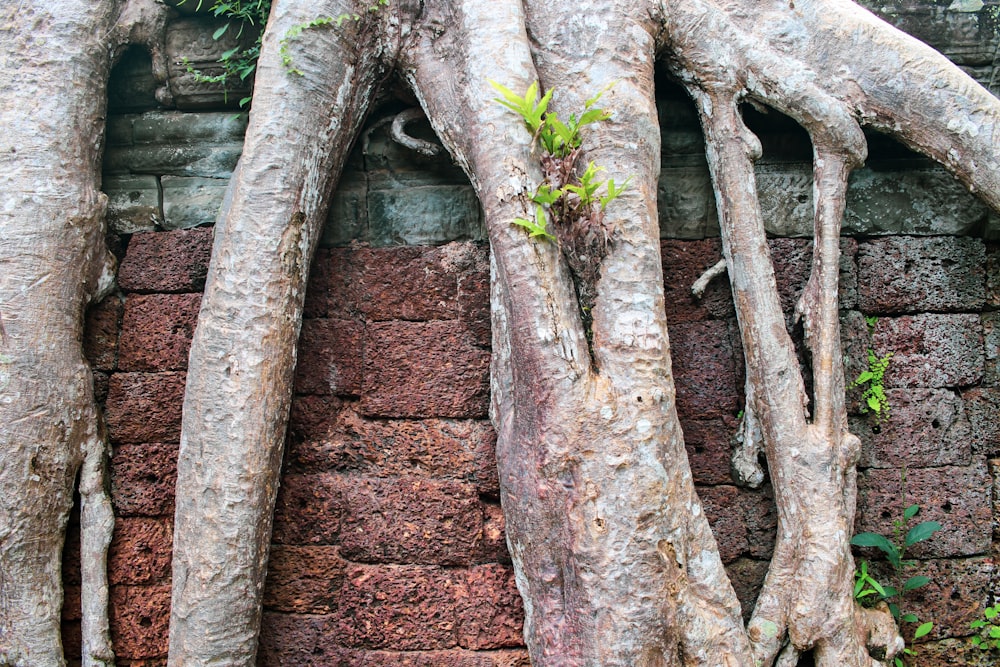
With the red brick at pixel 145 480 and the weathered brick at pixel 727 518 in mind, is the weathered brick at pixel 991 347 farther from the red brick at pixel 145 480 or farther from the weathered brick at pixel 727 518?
the red brick at pixel 145 480

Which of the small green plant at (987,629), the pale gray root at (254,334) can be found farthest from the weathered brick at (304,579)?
the small green plant at (987,629)

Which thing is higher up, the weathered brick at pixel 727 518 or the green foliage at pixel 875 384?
the green foliage at pixel 875 384

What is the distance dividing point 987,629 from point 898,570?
380mm

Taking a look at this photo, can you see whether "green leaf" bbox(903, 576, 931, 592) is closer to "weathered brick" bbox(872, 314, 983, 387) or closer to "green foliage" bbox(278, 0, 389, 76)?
"weathered brick" bbox(872, 314, 983, 387)

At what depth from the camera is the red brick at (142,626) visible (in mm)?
2346

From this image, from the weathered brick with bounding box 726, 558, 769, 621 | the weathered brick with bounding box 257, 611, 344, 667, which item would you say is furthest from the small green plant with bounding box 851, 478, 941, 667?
the weathered brick with bounding box 257, 611, 344, 667

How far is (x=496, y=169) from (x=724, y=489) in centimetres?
131

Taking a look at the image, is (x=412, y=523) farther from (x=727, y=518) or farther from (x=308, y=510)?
(x=727, y=518)

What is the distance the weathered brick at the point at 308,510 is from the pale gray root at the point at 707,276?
1.39m

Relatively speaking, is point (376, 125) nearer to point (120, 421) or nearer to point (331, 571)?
point (120, 421)

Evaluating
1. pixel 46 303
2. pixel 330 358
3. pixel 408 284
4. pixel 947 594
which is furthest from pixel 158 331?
pixel 947 594

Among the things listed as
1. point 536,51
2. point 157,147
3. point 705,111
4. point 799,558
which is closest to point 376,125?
point 536,51

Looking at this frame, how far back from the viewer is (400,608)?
227cm

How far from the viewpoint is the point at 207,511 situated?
207 cm
